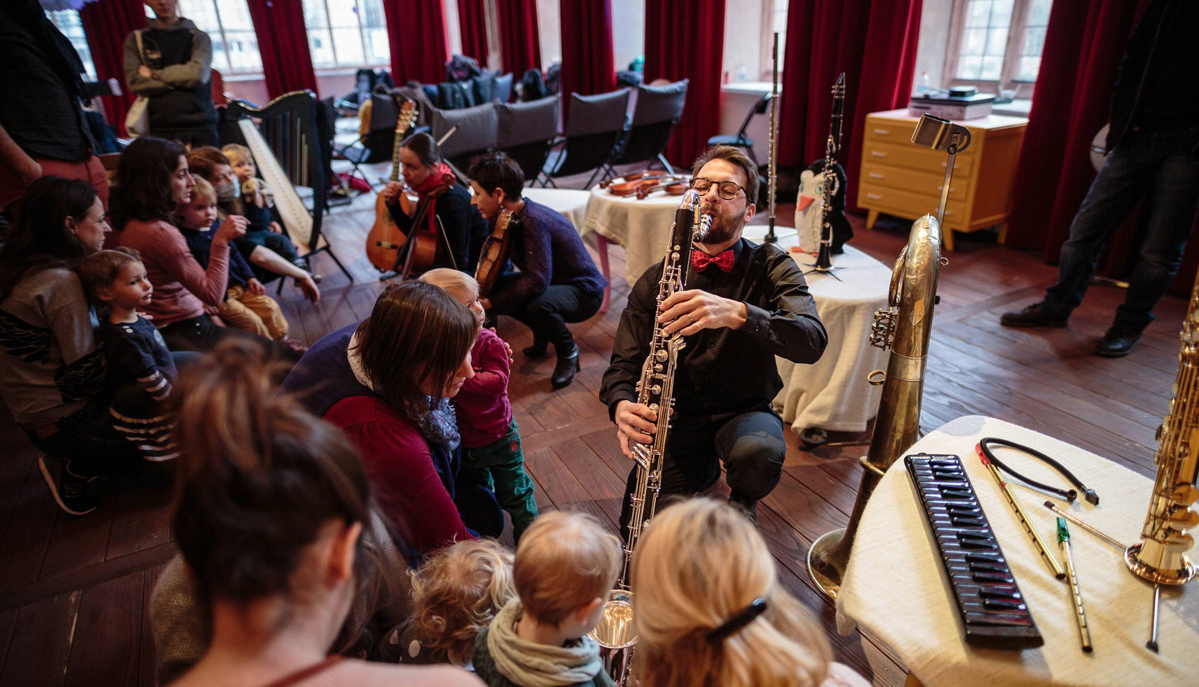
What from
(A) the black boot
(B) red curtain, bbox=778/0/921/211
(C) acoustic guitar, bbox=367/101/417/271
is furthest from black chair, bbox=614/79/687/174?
(A) the black boot

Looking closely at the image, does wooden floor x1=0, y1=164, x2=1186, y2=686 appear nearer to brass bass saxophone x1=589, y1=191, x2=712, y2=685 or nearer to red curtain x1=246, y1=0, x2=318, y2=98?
brass bass saxophone x1=589, y1=191, x2=712, y2=685

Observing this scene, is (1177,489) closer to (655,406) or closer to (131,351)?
(655,406)

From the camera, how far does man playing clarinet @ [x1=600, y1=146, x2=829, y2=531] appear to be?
1.64 m

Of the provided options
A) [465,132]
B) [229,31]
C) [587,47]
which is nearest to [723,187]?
[465,132]

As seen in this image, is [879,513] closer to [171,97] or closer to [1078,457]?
[1078,457]

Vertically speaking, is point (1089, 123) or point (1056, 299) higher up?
point (1089, 123)

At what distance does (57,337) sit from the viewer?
2047mm

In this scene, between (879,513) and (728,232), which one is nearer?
(879,513)

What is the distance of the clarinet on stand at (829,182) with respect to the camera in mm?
2324

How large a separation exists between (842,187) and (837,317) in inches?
20.9

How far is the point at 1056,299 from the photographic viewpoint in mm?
3264

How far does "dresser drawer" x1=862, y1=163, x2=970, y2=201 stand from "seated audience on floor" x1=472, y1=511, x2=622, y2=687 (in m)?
3.98

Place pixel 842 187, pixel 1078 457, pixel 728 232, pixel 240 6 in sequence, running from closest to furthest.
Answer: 1. pixel 1078 457
2. pixel 728 232
3. pixel 842 187
4. pixel 240 6

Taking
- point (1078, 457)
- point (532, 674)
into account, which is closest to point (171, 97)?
A: point (532, 674)
